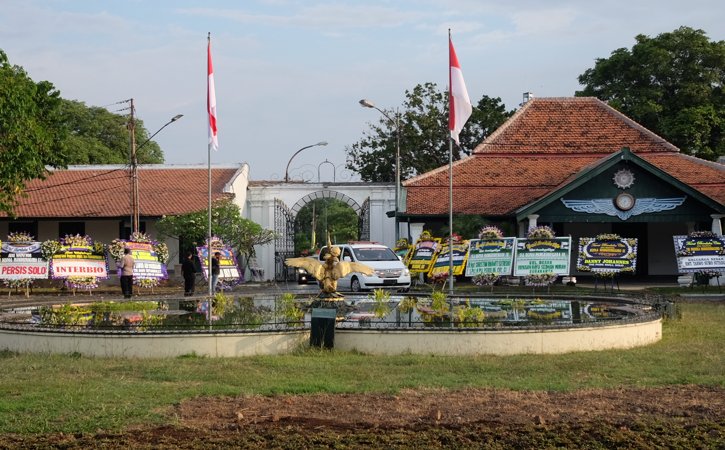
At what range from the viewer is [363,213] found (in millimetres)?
44750

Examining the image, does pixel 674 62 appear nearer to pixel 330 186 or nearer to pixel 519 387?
pixel 330 186

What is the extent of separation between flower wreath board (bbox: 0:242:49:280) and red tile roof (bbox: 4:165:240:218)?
9.93 meters

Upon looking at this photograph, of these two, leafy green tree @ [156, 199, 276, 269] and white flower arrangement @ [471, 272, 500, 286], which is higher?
leafy green tree @ [156, 199, 276, 269]

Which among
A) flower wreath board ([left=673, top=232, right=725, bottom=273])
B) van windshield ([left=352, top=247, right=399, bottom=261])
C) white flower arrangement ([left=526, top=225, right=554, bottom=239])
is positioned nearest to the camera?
flower wreath board ([left=673, top=232, right=725, bottom=273])

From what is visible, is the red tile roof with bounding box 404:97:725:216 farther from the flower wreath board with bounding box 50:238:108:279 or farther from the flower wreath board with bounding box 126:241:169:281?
the flower wreath board with bounding box 50:238:108:279

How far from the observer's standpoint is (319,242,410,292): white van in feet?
95.6

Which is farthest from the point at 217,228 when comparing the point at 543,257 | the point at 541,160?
the point at 543,257

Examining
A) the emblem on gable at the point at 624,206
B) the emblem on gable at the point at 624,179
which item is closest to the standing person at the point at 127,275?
the emblem on gable at the point at 624,206

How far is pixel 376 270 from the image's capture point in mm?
29266

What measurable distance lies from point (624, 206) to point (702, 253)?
5751mm

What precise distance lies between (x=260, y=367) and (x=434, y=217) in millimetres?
23592

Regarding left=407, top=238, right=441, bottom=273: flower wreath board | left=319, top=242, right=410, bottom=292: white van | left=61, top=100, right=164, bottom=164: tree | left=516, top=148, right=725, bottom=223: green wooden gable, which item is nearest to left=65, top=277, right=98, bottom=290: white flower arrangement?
left=319, top=242, right=410, bottom=292: white van

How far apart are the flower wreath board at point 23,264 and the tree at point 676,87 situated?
2914cm

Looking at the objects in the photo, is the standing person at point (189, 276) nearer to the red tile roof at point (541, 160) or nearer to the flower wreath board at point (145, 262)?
the flower wreath board at point (145, 262)
